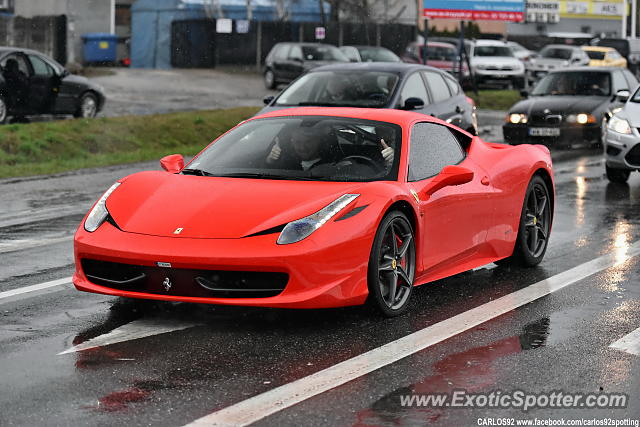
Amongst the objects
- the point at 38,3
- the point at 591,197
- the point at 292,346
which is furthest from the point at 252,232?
the point at 38,3

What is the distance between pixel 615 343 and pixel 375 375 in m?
1.66

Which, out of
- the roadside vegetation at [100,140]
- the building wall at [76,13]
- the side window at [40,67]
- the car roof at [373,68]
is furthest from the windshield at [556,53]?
the car roof at [373,68]

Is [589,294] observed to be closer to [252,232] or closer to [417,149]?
[417,149]

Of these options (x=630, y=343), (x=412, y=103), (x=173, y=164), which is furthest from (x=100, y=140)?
(x=630, y=343)

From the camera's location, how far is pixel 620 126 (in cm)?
1688

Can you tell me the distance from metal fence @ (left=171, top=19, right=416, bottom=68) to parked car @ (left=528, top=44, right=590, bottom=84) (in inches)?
268

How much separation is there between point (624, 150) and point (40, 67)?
506 inches

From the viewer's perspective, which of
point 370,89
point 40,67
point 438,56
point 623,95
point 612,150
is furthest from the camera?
point 438,56

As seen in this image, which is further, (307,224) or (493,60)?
(493,60)

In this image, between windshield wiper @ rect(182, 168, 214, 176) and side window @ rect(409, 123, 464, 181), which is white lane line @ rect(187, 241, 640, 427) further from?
windshield wiper @ rect(182, 168, 214, 176)

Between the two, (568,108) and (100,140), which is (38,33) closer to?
(100,140)

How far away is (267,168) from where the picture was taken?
855 cm

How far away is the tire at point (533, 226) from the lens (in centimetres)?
998

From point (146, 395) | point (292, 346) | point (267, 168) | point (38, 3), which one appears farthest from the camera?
point (38, 3)
